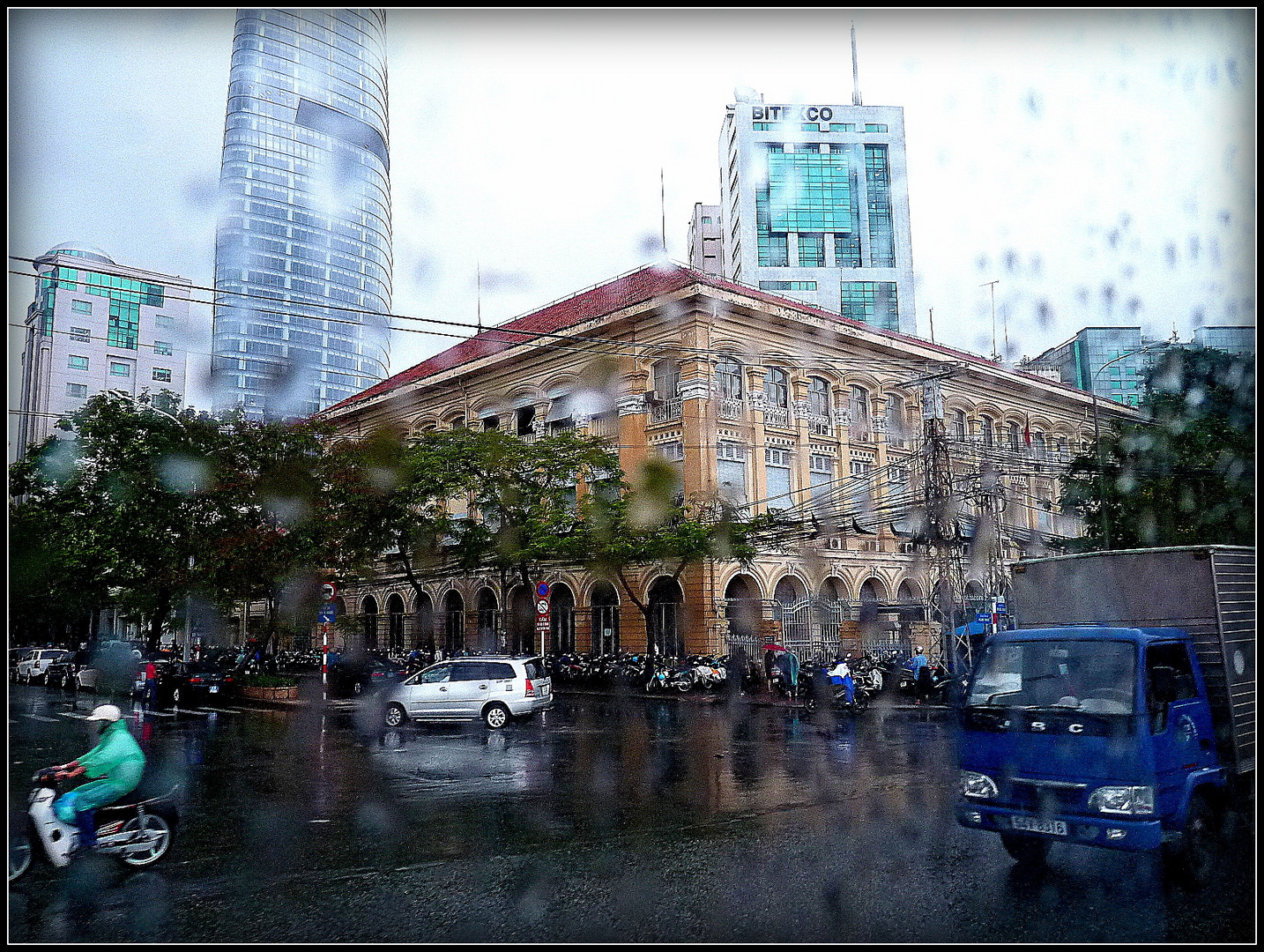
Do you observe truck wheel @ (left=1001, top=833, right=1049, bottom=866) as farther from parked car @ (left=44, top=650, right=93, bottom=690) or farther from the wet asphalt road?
parked car @ (left=44, top=650, right=93, bottom=690)

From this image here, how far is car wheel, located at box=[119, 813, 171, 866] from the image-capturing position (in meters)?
7.17

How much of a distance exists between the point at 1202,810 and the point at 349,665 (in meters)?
24.5

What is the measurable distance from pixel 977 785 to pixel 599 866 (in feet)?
9.36

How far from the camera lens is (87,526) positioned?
2511 cm

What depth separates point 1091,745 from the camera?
6340 mm

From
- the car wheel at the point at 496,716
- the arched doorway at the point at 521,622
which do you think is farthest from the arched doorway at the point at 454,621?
the car wheel at the point at 496,716

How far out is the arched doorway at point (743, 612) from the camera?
94.7 feet

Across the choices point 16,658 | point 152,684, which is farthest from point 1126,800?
point 16,658

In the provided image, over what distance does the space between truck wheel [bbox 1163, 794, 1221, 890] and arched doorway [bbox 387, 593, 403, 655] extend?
121 ft

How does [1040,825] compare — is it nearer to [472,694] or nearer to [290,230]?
[472,694]

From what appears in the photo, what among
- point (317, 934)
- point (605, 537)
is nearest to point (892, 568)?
point (605, 537)

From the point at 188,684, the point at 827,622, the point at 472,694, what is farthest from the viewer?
the point at 827,622

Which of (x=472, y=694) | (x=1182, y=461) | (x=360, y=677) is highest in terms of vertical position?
(x=1182, y=461)

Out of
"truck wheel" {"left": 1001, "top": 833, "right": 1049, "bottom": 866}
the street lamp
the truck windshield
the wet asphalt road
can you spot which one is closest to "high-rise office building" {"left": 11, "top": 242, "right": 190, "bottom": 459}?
the wet asphalt road
